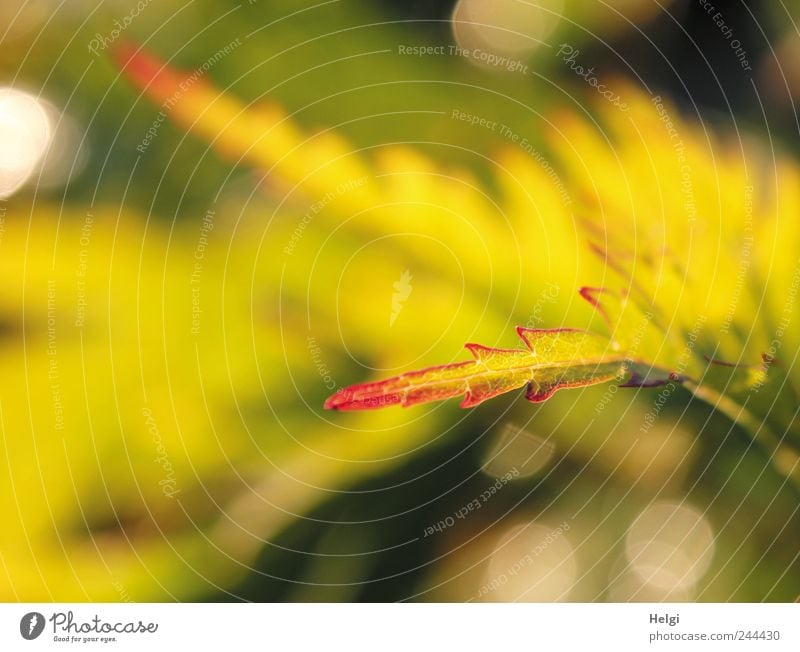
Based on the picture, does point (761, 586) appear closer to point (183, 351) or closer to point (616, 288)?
point (616, 288)


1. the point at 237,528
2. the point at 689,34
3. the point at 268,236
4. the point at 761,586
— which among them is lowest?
the point at 761,586

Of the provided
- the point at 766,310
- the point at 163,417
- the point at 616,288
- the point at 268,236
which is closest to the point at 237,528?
the point at 163,417

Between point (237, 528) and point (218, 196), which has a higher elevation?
point (218, 196)

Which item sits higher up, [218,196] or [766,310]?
[218,196]

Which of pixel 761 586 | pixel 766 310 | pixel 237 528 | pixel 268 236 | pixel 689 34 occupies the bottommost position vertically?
pixel 761 586

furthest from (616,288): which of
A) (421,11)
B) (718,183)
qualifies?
(421,11)

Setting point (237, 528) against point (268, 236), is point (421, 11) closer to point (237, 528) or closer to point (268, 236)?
point (268, 236)
